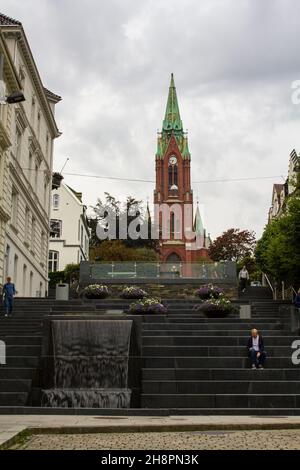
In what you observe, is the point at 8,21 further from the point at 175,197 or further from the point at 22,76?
the point at 175,197

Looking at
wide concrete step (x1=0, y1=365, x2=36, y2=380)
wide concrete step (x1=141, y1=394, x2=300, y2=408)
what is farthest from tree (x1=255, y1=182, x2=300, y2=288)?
wide concrete step (x1=0, y1=365, x2=36, y2=380)

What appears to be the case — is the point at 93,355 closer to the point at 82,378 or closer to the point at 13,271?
the point at 82,378

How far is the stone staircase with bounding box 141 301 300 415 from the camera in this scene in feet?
50.3

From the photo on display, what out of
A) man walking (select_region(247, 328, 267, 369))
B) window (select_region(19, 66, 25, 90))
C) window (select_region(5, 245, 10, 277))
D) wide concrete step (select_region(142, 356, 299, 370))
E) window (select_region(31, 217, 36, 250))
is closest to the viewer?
man walking (select_region(247, 328, 267, 369))

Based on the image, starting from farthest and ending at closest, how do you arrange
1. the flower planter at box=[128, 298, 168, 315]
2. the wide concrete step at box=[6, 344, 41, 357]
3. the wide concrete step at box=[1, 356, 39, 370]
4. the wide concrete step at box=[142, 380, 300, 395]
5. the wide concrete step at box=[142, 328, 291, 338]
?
the flower planter at box=[128, 298, 168, 315] < the wide concrete step at box=[142, 328, 291, 338] < the wide concrete step at box=[6, 344, 41, 357] < the wide concrete step at box=[1, 356, 39, 370] < the wide concrete step at box=[142, 380, 300, 395]

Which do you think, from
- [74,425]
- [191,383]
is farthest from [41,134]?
[74,425]

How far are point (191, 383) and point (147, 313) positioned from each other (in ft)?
27.5

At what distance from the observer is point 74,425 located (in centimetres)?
1125

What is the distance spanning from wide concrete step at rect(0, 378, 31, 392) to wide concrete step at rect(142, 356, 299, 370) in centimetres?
334

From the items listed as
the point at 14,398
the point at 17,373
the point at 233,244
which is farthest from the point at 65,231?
the point at 14,398

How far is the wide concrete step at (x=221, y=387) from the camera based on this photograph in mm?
16438

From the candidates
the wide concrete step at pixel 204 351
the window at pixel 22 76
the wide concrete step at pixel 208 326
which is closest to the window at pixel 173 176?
the window at pixel 22 76

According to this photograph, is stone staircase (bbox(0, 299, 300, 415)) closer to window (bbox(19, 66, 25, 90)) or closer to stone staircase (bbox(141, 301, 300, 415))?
stone staircase (bbox(141, 301, 300, 415))

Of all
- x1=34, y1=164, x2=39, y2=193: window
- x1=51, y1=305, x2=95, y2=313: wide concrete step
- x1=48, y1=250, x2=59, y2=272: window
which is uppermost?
x1=34, y1=164, x2=39, y2=193: window
